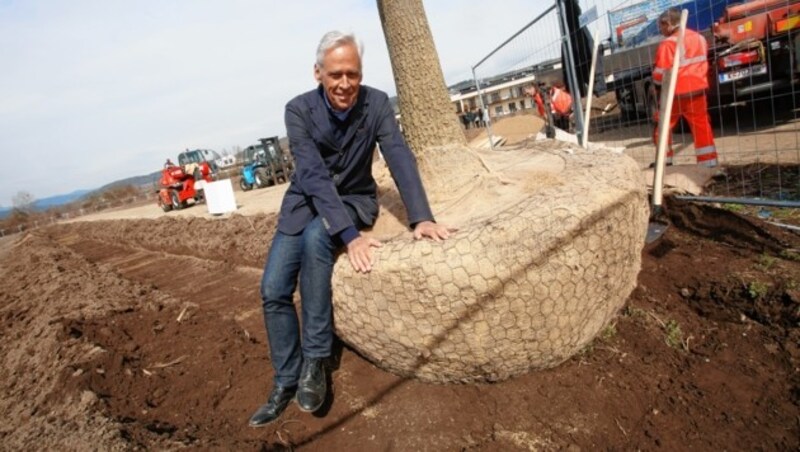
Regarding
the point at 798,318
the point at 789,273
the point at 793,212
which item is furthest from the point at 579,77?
the point at 798,318

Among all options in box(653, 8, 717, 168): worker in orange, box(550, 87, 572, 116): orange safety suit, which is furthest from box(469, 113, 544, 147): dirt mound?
box(653, 8, 717, 168): worker in orange

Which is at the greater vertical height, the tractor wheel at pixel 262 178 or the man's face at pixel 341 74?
the man's face at pixel 341 74

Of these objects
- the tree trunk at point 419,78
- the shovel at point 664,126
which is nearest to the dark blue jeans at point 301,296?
the tree trunk at point 419,78

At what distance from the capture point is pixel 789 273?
8.21 feet

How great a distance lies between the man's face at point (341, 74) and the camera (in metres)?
2.13

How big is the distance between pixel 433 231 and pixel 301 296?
0.73 metres

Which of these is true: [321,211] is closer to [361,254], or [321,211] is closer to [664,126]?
[361,254]

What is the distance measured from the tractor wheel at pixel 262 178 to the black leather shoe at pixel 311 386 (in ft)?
62.1

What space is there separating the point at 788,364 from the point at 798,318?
342mm

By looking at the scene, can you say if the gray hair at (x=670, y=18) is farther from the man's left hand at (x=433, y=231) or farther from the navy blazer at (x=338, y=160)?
the man's left hand at (x=433, y=231)

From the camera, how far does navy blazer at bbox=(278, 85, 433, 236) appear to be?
87.8 inches

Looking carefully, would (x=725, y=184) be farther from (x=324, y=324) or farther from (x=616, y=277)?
(x=324, y=324)

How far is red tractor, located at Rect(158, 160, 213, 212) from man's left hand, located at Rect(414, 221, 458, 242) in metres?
17.0

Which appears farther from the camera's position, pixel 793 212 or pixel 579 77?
pixel 579 77
